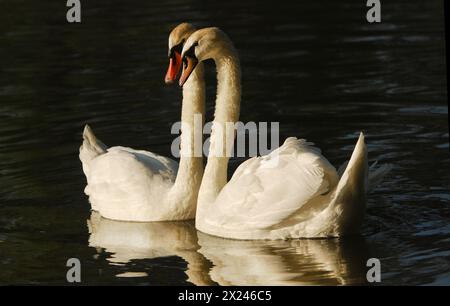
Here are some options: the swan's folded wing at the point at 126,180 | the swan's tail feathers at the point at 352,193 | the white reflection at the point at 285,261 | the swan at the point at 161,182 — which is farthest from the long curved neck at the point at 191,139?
the swan's tail feathers at the point at 352,193

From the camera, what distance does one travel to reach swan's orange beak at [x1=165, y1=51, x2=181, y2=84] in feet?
39.2

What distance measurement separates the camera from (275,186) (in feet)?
36.2

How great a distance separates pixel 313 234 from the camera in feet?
36.9

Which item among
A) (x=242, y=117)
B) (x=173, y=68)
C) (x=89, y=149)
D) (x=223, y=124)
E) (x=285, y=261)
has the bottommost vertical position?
(x=285, y=261)

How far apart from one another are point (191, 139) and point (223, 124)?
0.51 m

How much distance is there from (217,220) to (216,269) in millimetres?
964

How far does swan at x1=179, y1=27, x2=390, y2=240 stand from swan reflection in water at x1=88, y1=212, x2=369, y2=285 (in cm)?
16

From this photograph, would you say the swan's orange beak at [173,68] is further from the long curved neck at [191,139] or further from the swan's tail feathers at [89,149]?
the swan's tail feathers at [89,149]

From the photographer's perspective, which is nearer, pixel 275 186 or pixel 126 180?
pixel 275 186

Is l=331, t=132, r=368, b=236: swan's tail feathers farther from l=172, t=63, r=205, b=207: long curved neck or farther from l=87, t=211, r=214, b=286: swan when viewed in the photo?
l=172, t=63, r=205, b=207: long curved neck

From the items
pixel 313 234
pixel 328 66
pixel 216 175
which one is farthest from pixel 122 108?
pixel 313 234

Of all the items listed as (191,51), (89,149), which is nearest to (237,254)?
(191,51)

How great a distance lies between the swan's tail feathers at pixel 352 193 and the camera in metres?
10.6

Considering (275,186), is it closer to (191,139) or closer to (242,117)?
(191,139)
